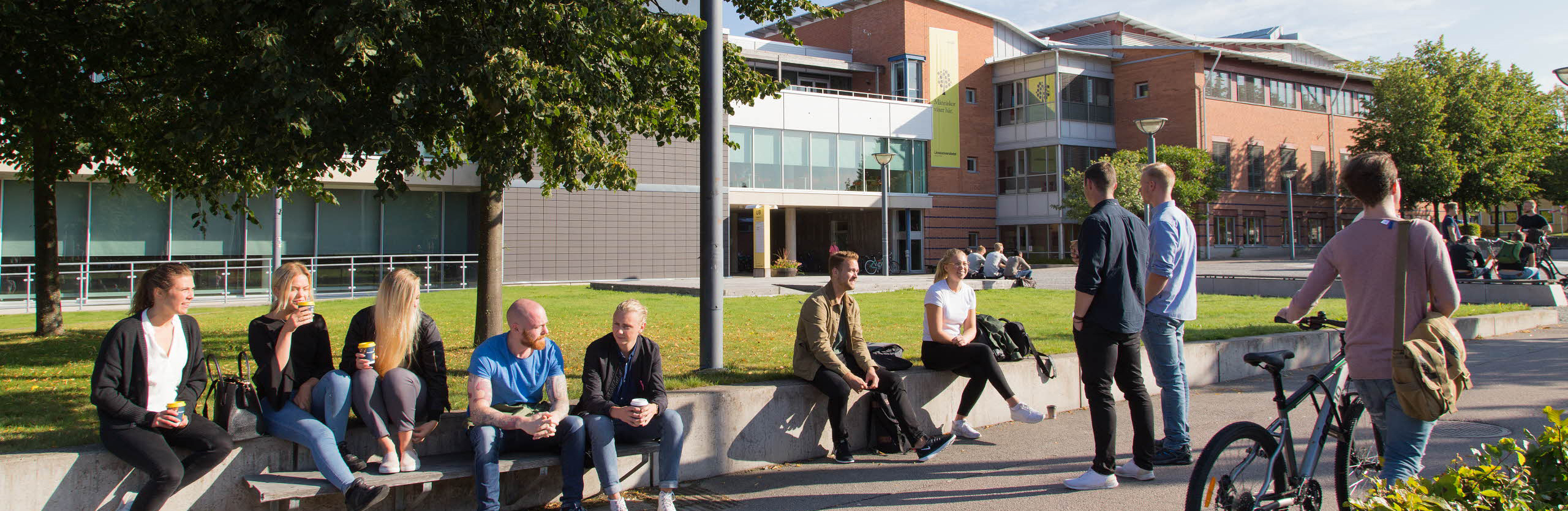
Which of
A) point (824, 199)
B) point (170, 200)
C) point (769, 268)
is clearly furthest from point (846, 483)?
point (824, 199)

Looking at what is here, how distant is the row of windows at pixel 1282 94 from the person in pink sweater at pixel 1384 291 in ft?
138

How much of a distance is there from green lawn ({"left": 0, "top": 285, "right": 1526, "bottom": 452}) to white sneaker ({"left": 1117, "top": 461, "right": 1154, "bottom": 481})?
2436mm

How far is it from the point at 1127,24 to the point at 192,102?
51.7m

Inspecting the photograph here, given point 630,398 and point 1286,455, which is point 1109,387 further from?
point 630,398

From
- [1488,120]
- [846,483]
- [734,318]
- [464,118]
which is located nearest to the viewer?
[846,483]

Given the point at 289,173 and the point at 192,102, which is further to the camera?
the point at 289,173

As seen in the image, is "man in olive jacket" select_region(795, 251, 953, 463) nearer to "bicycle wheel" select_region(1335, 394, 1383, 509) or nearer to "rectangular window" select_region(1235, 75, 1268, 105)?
"bicycle wheel" select_region(1335, 394, 1383, 509)

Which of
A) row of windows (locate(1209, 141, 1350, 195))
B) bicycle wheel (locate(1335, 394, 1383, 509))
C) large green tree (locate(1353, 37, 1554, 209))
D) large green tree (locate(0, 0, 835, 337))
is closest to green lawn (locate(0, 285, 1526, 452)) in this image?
large green tree (locate(0, 0, 835, 337))

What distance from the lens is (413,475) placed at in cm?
459

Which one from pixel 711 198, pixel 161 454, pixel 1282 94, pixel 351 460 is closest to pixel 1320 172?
pixel 1282 94

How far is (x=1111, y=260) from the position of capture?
5.07 meters

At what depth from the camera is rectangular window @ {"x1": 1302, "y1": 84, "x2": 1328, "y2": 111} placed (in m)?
46.7

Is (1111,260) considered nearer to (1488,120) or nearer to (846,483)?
(846,483)

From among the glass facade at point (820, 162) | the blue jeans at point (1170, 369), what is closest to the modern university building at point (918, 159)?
the glass facade at point (820, 162)
